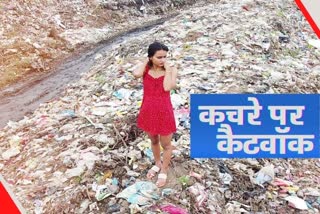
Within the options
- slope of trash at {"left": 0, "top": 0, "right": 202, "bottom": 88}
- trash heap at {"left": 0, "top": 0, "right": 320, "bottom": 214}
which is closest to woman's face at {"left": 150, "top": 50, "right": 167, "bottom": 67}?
trash heap at {"left": 0, "top": 0, "right": 320, "bottom": 214}

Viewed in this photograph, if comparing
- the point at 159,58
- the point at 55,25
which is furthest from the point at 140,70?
the point at 55,25

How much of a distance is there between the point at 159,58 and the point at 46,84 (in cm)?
35

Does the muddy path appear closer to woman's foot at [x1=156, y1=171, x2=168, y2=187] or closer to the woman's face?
the woman's face

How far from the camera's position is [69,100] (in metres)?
1.48

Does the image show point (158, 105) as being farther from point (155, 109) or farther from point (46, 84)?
point (46, 84)

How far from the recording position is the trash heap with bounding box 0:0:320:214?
4.58 ft

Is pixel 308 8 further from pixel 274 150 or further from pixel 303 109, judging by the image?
pixel 274 150

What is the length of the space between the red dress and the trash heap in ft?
0.20

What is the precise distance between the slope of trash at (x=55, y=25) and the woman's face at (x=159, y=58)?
270mm

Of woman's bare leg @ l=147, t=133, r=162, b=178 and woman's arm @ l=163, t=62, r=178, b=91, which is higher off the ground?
woman's arm @ l=163, t=62, r=178, b=91

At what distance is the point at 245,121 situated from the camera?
56.1 inches

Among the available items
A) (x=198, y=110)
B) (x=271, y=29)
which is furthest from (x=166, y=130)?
(x=271, y=29)

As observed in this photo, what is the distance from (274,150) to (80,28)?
625mm

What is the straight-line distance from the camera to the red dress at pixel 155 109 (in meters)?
1.33
